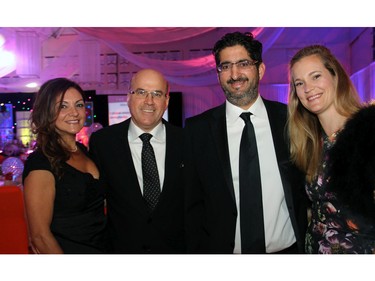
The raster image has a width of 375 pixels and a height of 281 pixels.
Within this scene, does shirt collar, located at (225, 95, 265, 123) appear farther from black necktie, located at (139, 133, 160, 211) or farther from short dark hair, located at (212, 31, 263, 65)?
black necktie, located at (139, 133, 160, 211)

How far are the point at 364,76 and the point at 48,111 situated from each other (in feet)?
18.7

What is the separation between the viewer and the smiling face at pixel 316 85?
176 cm

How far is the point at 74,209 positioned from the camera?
1.91m

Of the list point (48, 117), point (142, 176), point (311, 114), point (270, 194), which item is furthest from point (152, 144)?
point (311, 114)

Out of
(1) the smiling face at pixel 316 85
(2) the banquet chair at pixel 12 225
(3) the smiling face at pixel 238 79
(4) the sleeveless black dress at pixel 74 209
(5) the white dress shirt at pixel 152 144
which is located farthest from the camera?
(2) the banquet chair at pixel 12 225

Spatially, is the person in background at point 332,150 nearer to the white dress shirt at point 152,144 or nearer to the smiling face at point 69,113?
the white dress shirt at point 152,144

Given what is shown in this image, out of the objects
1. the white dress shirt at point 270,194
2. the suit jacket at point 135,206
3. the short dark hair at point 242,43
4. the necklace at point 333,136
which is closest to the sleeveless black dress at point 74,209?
the suit jacket at point 135,206

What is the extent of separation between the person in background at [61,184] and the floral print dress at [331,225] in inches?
42.5

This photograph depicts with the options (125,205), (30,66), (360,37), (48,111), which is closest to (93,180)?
(125,205)

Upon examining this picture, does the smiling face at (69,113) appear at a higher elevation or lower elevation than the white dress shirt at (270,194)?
higher

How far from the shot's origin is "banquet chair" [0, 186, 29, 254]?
3.12m

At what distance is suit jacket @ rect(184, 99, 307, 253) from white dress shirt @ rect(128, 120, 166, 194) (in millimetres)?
166

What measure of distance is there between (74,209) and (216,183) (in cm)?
72
